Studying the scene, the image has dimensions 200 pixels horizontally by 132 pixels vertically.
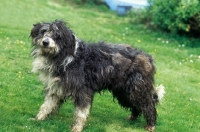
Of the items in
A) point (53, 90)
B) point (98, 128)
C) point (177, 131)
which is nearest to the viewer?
point (53, 90)

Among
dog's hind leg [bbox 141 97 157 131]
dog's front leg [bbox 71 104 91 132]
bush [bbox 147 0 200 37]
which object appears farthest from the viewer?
bush [bbox 147 0 200 37]

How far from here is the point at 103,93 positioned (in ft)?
29.2

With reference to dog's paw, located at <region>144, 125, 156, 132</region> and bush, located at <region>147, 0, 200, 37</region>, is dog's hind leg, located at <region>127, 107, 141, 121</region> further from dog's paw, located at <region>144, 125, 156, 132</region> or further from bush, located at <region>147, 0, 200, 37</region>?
bush, located at <region>147, 0, 200, 37</region>

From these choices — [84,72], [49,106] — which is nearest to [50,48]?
[84,72]

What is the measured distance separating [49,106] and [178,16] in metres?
9.09

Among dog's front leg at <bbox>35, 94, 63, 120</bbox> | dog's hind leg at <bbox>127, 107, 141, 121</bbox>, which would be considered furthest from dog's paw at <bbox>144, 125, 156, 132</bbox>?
dog's front leg at <bbox>35, 94, 63, 120</bbox>

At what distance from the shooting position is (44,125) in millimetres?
7230

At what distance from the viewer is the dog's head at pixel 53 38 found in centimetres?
663

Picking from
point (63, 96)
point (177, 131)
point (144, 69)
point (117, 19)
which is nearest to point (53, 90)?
point (63, 96)

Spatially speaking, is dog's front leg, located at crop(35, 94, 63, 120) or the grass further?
the grass

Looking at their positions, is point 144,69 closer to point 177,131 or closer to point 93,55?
point 93,55

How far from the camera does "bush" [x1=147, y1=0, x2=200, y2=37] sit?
15077 mm

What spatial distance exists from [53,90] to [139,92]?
1.49 m

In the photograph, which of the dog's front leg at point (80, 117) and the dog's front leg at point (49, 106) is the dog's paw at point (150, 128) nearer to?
the dog's front leg at point (80, 117)
